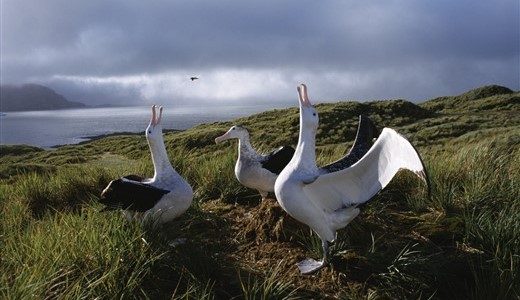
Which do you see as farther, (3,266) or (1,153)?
(1,153)

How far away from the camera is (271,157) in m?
5.56

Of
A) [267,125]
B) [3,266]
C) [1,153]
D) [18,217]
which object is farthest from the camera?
[1,153]

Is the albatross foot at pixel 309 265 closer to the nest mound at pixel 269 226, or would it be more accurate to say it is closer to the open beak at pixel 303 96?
the nest mound at pixel 269 226

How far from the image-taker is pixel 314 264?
4.24 m

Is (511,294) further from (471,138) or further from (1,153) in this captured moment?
(1,153)

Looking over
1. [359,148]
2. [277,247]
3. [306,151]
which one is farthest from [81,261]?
[359,148]

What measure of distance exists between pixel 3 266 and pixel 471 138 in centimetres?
1098

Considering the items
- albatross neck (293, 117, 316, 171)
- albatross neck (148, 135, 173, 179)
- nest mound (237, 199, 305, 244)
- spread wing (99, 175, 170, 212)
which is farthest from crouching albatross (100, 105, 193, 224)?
albatross neck (293, 117, 316, 171)

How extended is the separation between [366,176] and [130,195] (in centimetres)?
208

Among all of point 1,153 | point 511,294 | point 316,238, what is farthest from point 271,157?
point 1,153

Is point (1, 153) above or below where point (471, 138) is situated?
below

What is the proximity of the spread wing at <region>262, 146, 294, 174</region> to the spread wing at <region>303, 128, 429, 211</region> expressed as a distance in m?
1.33

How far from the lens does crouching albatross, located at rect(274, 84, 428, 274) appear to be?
395cm

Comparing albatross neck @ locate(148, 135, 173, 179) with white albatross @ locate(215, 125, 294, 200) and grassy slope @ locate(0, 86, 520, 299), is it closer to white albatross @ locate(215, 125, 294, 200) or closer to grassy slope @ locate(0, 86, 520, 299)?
grassy slope @ locate(0, 86, 520, 299)
